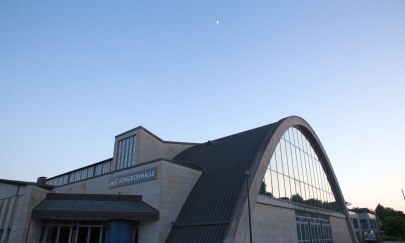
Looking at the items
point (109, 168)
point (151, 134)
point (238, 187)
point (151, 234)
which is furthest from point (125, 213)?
point (109, 168)

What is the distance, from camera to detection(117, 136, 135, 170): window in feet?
122

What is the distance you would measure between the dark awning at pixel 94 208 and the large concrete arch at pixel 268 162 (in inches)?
275

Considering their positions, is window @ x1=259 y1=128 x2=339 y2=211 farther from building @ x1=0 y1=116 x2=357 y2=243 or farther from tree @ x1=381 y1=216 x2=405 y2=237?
tree @ x1=381 y1=216 x2=405 y2=237

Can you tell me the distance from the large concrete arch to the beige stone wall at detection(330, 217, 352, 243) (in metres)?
1.45

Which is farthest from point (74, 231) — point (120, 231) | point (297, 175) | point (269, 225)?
point (297, 175)

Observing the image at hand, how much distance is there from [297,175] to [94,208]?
23.1 metres

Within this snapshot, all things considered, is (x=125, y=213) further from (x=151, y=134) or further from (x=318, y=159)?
(x=318, y=159)

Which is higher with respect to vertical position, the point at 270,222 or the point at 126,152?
the point at 126,152

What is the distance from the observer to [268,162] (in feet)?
93.9

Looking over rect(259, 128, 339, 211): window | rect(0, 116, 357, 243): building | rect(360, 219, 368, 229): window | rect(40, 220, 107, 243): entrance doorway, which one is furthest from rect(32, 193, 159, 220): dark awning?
Answer: rect(360, 219, 368, 229): window

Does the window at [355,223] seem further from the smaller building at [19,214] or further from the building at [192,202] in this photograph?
the smaller building at [19,214]

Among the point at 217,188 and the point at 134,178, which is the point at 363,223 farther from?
the point at 134,178

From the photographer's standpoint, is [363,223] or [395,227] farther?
[363,223]

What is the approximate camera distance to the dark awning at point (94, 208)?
A: 24219 mm
